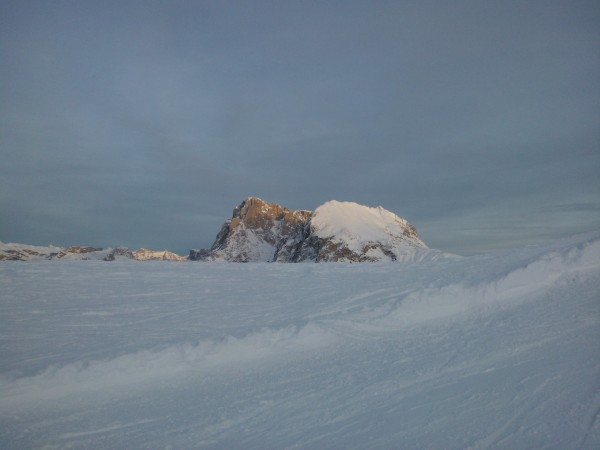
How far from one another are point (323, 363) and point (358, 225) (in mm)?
159416

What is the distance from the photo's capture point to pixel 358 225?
165125 mm

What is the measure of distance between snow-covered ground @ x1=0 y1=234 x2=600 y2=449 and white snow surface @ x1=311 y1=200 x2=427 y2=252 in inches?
5602

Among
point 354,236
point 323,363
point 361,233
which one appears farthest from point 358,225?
point 323,363

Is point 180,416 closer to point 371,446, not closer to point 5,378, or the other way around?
point 371,446

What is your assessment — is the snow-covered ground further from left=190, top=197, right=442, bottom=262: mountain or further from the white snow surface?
the white snow surface

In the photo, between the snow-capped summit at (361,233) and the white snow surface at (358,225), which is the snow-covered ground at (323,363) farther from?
the white snow surface at (358,225)

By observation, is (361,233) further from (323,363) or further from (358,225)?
(323,363)

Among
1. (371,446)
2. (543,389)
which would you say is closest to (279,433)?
(371,446)

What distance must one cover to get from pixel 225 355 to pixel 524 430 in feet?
17.5

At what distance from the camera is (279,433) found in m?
5.18

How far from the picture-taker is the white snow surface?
156675mm

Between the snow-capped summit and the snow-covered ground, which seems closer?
the snow-covered ground

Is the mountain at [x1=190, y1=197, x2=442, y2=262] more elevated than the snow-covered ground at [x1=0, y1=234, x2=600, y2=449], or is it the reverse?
the mountain at [x1=190, y1=197, x2=442, y2=262]

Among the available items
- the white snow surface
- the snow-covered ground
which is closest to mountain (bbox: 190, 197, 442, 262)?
the white snow surface
